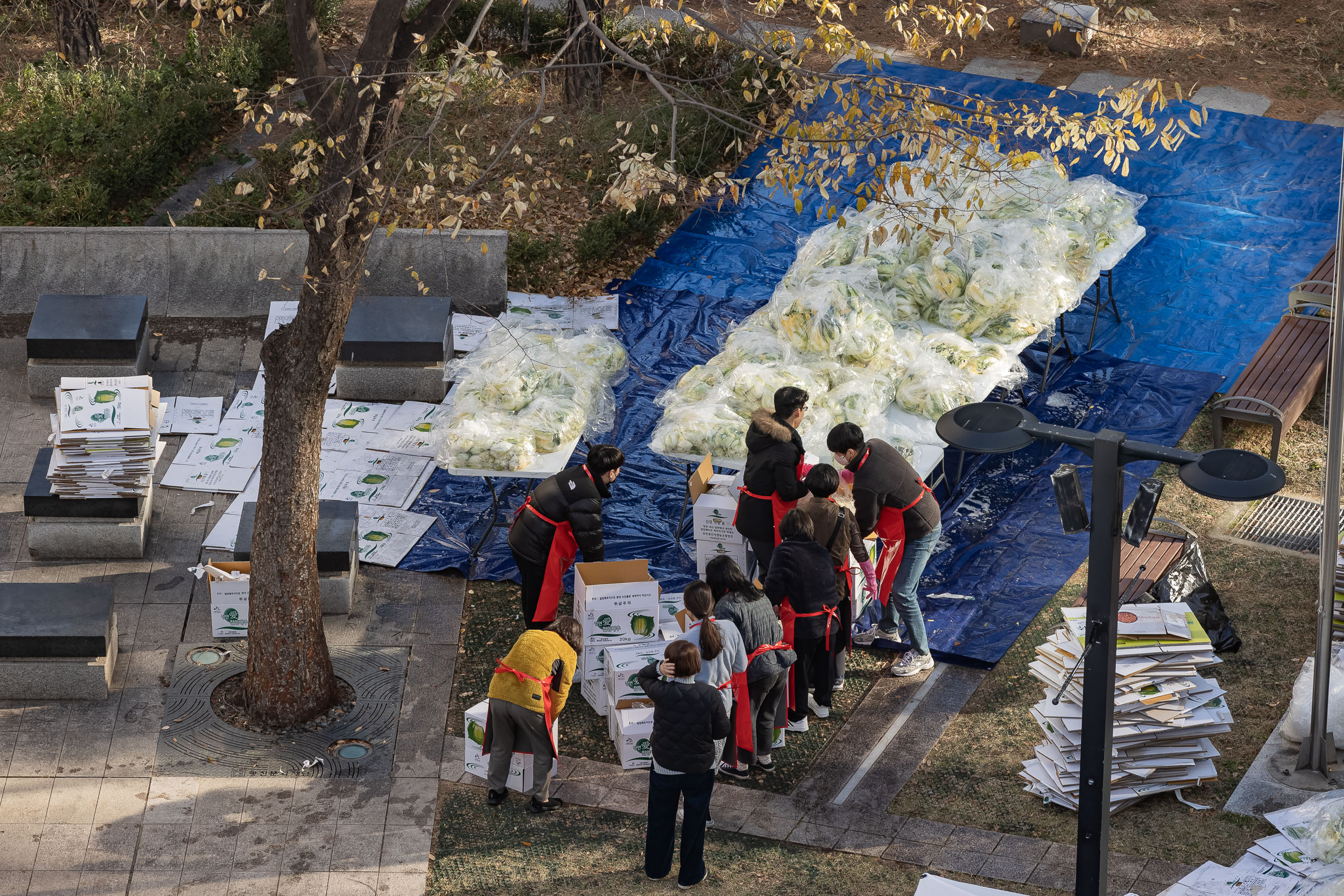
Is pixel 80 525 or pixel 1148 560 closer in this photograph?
pixel 1148 560

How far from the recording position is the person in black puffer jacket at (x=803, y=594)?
27.0ft

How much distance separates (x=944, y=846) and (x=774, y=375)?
12.5ft

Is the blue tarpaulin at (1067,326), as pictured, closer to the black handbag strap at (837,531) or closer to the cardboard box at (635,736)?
the black handbag strap at (837,531)

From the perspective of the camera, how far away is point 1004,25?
18.7 metres

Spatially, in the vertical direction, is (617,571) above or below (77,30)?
Answer: below

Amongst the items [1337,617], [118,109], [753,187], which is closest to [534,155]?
[753,187]

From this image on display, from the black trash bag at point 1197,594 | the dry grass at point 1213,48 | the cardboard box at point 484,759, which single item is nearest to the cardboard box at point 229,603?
the cardboard box at point 484,759

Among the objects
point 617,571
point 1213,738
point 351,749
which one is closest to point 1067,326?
point 1213,738

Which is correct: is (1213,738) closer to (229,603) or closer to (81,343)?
(229,603)

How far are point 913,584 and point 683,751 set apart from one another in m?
2.53

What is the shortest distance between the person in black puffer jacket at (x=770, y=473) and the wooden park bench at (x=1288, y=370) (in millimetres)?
4043

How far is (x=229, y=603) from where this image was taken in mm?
9297

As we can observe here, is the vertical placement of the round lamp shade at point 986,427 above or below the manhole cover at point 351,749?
above

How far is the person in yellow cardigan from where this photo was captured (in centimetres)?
762
